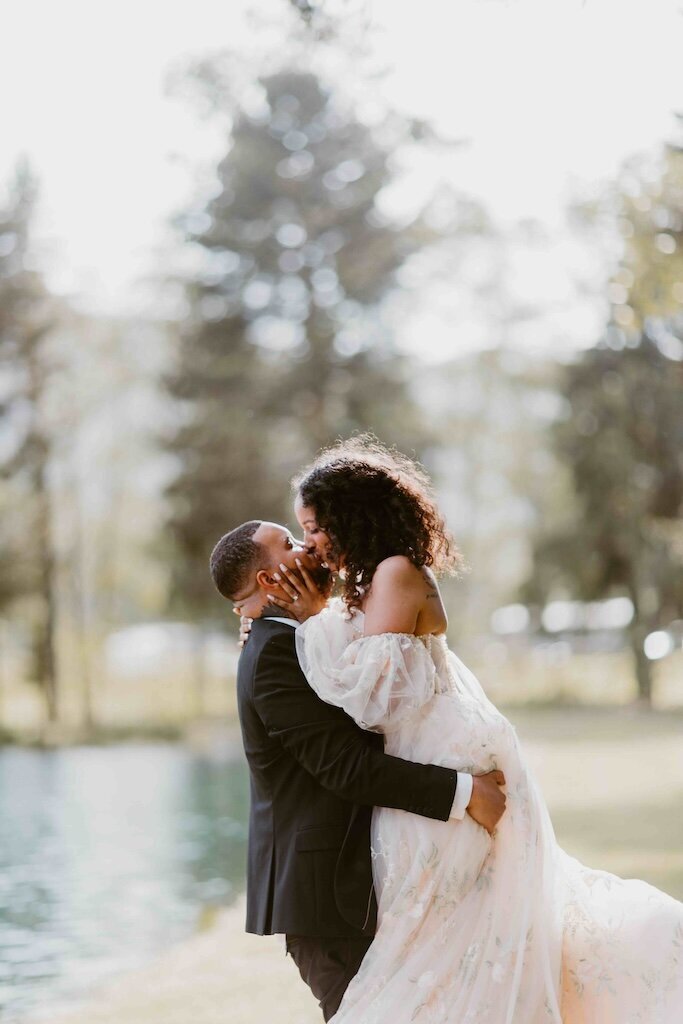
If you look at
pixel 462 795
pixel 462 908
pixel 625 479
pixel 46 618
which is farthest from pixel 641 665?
pixel 462 795

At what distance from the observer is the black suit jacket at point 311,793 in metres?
3.10

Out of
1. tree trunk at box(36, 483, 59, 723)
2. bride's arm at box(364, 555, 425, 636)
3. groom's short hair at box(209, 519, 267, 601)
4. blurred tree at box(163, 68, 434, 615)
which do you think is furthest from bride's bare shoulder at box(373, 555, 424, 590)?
tree trunk at box(36, 483, 59, 723)

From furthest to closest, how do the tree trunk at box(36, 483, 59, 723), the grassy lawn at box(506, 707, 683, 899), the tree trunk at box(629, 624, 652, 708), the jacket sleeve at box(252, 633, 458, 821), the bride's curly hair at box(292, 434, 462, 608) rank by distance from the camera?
1. the tree trunk at box(629, 624, 652, 708)
2. the tree trunk at box(36, 483, 59, 723)
3. the grassy lawn at box(506, 707, 683, 899)
4. the bride's curly hair at box(292, 434, 462, 608)
5. the jacket sleeve at box(252, 633, 458, 821)

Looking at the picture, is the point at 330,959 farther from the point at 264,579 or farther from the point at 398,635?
the point at 264,579

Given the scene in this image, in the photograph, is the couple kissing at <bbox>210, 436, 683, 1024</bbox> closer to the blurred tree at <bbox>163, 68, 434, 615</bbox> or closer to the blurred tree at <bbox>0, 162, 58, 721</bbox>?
the blurred tree at <bbox>163, 68, 434, 615</bbox>

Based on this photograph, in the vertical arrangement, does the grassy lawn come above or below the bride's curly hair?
below

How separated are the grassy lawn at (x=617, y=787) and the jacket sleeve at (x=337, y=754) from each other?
18.0 ft

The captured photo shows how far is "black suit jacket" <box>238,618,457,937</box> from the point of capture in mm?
3100

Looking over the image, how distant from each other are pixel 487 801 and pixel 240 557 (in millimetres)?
856

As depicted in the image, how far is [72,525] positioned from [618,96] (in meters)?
20.1

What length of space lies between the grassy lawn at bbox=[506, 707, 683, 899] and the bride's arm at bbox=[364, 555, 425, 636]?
5.56 m

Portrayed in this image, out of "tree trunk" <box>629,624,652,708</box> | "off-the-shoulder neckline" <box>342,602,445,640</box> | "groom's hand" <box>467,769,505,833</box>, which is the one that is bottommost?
"tree trunk" <box>629,624,652,708</box>

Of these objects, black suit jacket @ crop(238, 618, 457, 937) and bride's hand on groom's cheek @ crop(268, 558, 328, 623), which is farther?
bride's hand on groom's cheek @ crop(268, 558, 328, 623)

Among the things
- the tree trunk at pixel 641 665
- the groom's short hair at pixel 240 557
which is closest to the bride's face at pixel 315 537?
A: the groom's short hair at pixel 240 557
